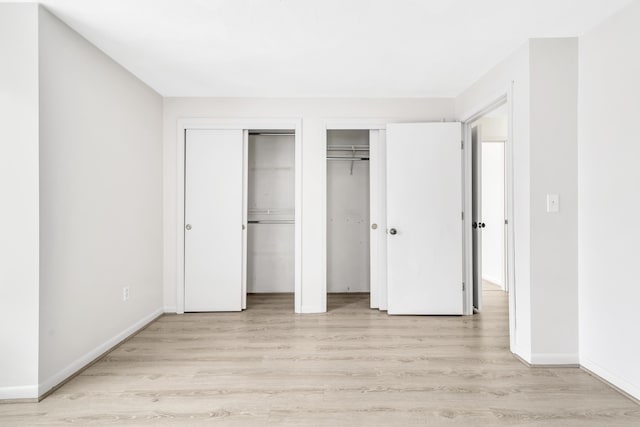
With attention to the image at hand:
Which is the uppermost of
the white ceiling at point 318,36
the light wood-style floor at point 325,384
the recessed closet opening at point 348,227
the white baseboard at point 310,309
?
the white ceiling at point 318,36

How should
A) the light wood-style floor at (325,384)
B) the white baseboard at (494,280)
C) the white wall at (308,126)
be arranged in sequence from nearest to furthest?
the light wood-style floor at (325,384), the white wall at (308,126), the white baseboard at (494,280)

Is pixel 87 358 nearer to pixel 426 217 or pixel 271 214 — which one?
pixel 271 214

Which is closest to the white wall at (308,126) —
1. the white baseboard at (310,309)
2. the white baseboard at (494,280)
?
the white baseboard at (310,309)

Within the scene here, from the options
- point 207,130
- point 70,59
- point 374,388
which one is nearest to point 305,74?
point 207,130

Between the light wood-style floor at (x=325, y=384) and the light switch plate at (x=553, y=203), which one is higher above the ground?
the light switch plate at (x=553, y=203)

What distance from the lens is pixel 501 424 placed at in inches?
71.0

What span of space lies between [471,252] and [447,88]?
1.76 metres

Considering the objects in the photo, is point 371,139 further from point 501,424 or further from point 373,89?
point 501,424

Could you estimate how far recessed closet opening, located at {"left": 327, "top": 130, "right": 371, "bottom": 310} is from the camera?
15.6 feet

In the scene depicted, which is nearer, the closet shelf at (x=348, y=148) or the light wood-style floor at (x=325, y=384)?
the light wood-style floor at (x=325, y=384)
